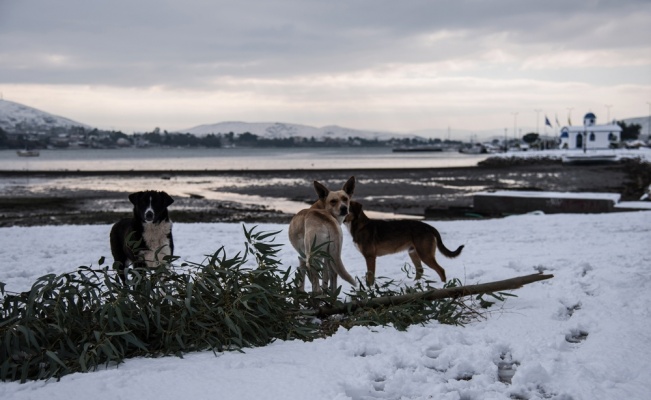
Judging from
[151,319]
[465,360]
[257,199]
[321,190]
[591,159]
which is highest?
[321,190]

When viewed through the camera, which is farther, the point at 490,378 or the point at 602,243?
the point at 602,243

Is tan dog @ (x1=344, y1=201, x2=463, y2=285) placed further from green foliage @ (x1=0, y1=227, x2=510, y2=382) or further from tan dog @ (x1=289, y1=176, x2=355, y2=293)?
green foliage @ (x1=0, y1=227, x2=510, y2=382)

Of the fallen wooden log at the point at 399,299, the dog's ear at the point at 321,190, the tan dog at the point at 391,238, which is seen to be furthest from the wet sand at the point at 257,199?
the fallen wooden log at the point at 399,299

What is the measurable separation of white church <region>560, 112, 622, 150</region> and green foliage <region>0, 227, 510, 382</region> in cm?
9325

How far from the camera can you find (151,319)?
16.6ft

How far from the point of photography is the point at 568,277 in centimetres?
785

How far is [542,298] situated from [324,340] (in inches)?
122

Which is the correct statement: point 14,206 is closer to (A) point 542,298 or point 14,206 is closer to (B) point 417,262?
(B) point 417,262

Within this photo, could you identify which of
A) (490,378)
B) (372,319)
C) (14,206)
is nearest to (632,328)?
(490,378)

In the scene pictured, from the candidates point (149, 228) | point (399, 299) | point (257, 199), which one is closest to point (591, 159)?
point (257, 199)

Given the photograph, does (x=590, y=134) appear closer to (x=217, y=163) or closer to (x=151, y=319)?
(x=217, y=163)

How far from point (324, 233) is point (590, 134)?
96880 millimetres

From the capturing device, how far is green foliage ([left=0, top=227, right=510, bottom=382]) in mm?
4461

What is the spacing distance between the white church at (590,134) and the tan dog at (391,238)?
296ft
